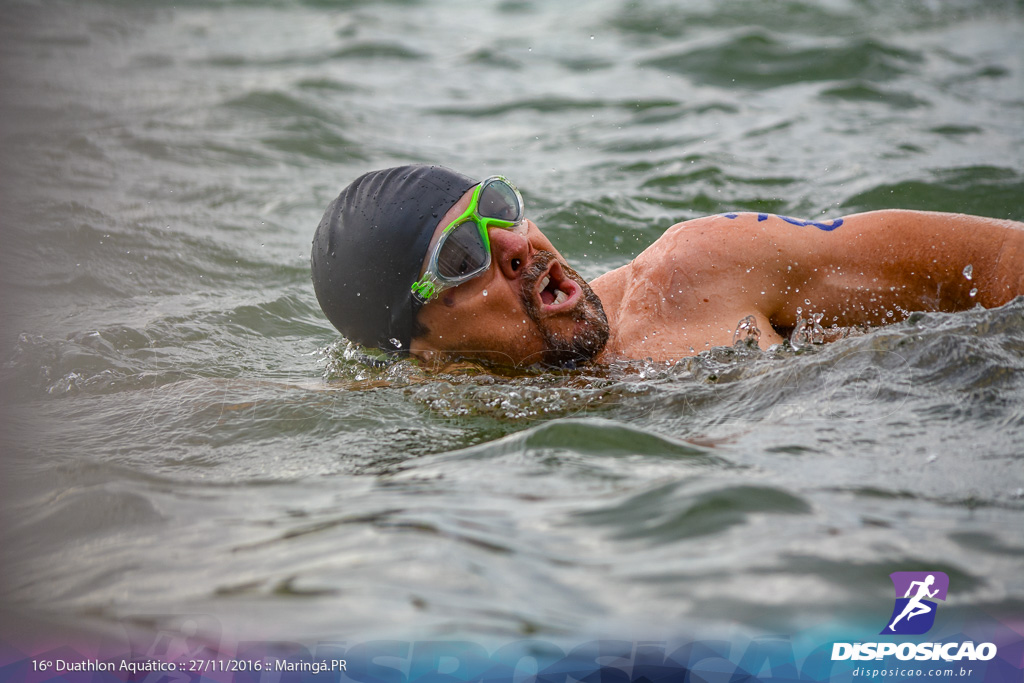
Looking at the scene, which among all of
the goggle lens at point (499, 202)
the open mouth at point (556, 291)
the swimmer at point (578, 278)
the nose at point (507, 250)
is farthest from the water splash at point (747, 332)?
the goggle lens at point (499, 202)

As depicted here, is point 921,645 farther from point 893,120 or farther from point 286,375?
point 893,120

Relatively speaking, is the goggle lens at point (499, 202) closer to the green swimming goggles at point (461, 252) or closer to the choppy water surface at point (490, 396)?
the green swimming goggles at point (461, 252)

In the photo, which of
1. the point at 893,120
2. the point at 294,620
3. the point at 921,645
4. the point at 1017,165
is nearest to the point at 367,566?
the point at 294,620

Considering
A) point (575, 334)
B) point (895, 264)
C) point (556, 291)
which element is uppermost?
point (895, 264)

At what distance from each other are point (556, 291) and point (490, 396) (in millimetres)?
623

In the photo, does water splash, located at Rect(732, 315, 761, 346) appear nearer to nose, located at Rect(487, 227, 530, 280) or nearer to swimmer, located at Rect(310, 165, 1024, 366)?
swimmer, located at Rect(310, 165, 1024, 366)

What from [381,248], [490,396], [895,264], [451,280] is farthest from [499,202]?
[895,264]

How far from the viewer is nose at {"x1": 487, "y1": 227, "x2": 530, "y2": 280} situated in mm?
3396

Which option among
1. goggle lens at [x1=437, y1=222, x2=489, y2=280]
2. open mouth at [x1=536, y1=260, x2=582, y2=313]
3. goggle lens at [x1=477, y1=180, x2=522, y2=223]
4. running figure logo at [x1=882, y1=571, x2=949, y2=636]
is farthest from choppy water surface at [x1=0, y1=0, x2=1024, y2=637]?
goggle lens at [x1=477, y1=180, x2=522, y2=223]

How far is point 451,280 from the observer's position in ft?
11.0

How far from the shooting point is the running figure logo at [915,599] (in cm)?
155

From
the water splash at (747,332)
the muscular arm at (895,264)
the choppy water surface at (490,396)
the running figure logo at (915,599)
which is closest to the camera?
the running figure logo at (915,599)

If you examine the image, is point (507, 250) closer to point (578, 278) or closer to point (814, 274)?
point (578, 278)

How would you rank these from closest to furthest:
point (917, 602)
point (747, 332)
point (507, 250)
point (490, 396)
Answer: point (917, 602)
point (490, 396)
point (747, 332)
point (507, 250)
